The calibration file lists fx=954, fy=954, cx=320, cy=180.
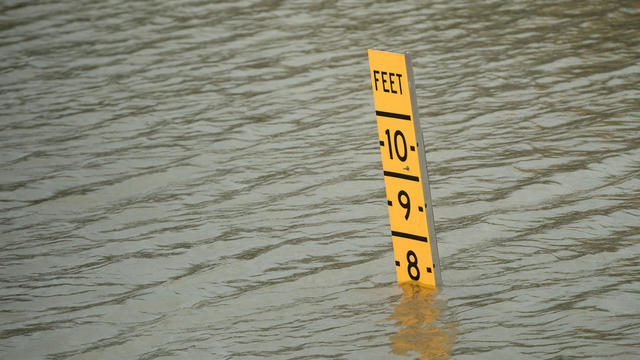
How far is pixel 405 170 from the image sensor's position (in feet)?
13.2

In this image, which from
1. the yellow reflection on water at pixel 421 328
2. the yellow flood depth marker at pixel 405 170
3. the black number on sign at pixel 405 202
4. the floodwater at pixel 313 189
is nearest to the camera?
the yellow reflection on water at pixel 421 328

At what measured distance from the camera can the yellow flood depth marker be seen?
155 inches

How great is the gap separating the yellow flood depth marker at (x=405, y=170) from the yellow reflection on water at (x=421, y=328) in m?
0.13

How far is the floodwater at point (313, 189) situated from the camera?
380cm

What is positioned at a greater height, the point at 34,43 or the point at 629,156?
the point at 34,43

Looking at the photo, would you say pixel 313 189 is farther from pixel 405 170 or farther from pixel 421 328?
pixel 421 328

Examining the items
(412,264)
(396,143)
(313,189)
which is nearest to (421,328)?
(412,264)

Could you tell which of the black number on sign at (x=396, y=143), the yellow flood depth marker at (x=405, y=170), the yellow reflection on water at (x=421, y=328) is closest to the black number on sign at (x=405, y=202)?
the yellow flood depth marker at (x=405, y=170)

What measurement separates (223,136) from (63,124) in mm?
1285

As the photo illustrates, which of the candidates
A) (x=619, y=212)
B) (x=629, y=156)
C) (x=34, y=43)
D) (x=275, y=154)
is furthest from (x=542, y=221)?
(x=34, y=43)

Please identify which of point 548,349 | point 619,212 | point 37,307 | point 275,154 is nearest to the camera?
point 548,349

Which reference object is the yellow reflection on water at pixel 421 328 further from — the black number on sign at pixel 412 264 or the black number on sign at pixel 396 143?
the black number on sign at pixel 396 143

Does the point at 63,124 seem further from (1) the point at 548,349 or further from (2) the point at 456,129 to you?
(1) the point at 548,349

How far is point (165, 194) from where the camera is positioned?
5.52 meters
